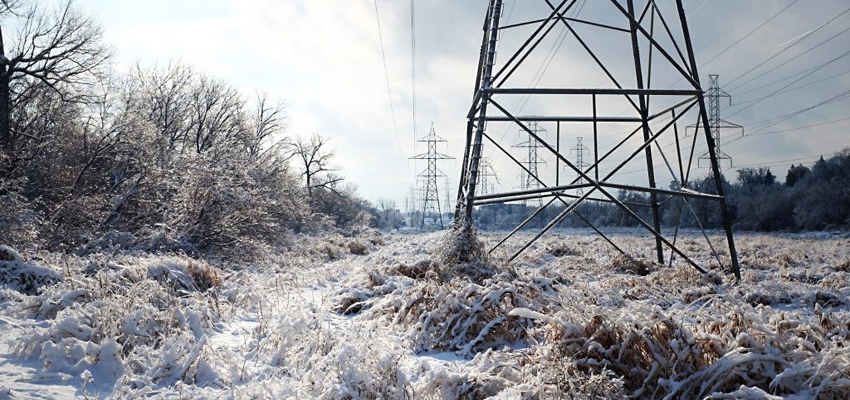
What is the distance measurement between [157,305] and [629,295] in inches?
215

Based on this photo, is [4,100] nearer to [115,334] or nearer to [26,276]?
[26,276]

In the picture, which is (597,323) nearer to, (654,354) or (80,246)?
(654,354)

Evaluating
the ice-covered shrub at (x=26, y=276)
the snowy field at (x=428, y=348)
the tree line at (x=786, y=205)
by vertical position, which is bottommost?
the snowy field at (x=428, y=348)

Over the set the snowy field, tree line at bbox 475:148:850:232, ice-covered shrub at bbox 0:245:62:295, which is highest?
tree line at bbox 475:148:850:232

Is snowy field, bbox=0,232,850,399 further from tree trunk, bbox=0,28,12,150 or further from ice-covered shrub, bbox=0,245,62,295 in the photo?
tree trunk, bbox=0,28,12,150

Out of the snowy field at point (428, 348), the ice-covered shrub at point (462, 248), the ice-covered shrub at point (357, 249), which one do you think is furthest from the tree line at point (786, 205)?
the snowy field at point (428, 348)

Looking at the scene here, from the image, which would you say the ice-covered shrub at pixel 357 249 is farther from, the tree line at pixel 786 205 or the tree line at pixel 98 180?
the tree line at pixel 786 205

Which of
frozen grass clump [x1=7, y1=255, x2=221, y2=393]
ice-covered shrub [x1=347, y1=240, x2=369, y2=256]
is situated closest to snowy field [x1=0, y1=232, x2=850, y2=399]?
frozen grass clump [x1=7, y1=255, x2=221, y2=393]

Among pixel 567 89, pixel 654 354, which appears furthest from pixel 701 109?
pixel 654 354

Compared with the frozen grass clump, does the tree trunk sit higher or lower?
higher

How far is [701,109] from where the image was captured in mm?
7129

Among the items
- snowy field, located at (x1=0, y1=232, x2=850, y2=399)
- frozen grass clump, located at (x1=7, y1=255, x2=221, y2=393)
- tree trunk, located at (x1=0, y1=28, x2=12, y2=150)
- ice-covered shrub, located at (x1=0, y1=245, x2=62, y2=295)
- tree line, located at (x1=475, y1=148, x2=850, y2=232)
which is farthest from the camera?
tree line, located at (x1=475, y1=148, x2=850, y2=232)

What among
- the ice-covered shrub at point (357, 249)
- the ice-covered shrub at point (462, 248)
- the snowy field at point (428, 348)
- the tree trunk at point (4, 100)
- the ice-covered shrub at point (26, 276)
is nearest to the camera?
the snowy field at point (428, 348)

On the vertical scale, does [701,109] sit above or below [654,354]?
above
